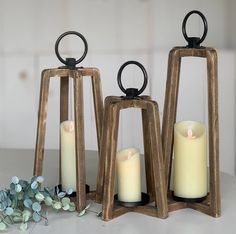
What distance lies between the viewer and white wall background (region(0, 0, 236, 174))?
2.28 meters

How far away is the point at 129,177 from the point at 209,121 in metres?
0.20

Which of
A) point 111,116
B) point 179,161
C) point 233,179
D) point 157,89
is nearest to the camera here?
point 111,116

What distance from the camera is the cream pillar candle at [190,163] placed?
1.12m

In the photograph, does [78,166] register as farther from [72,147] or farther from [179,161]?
[179,161]

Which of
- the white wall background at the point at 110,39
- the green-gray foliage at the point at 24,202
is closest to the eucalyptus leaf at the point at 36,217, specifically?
the green-gray foliage at the point at 24,202

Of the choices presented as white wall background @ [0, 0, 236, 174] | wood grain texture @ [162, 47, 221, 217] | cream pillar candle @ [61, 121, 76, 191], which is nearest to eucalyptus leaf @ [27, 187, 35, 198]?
cream pillar candle @ [61, 121, 76, 191]

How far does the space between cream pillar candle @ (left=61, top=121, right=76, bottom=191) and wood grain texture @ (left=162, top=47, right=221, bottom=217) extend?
202 mm

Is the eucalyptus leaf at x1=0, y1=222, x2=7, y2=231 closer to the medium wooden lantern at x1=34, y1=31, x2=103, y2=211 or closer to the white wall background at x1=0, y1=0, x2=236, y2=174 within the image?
the medium wooden lantern at x1=34, y1=31, x2=103, y2=211

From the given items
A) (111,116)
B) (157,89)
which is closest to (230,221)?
(111,116)

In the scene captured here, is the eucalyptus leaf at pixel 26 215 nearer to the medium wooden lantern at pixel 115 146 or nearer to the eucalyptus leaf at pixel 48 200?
the eucalyptus leaf at pixel 48 200

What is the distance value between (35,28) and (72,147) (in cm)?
126

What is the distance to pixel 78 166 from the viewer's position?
1.09 metres

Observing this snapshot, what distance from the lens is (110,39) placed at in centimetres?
232

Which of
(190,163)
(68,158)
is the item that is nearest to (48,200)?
(68,158)
